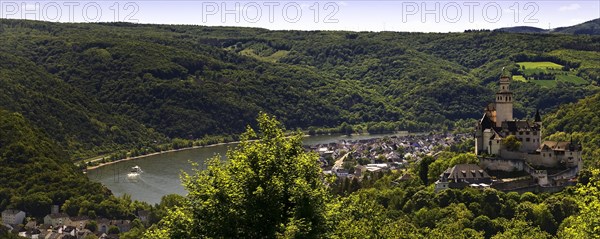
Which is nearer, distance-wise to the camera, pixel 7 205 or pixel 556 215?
pixel 556 215

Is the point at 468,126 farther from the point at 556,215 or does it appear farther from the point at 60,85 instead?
the point at 556,215

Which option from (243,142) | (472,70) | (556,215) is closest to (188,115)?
(472,70)

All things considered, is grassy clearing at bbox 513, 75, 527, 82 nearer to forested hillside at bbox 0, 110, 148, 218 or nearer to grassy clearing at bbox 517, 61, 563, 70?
grassy clearing at bbox 517, 61, 563, 70

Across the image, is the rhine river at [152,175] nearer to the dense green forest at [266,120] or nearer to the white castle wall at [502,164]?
the dense green forest at [266,120]

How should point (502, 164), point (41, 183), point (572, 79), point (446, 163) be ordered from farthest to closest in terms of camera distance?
point (572, 79) → point (41, 183) → point (446, 163) → point (502, 164)

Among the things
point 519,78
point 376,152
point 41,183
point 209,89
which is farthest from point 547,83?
point 41,183

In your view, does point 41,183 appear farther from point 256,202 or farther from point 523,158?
point 256,202

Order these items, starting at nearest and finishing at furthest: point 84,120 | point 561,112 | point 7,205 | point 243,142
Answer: point 243,142 → point 7,205 → point 561,112 → point 84,120
